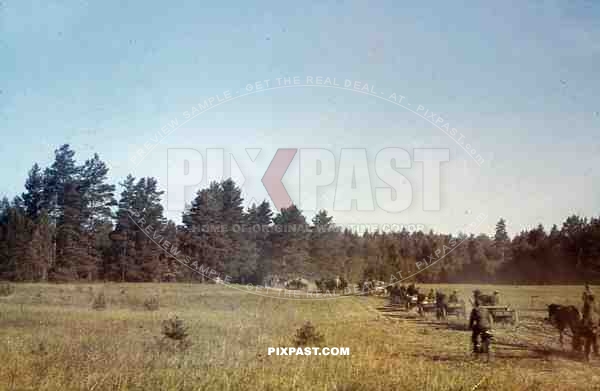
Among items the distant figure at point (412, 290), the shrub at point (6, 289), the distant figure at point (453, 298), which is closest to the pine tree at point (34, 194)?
the shrub at point (6, 289)

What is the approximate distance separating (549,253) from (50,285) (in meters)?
14.3

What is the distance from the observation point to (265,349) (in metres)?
10.4

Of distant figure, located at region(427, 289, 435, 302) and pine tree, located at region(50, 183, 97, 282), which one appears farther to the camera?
pine tree, located at region(50, 183, 97, 282)

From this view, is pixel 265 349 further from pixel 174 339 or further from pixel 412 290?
pixel 412 290

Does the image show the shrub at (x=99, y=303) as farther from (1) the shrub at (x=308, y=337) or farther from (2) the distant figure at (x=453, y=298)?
(2) the distant figure at (x=453, y=298)

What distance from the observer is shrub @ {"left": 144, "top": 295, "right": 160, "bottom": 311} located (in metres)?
13.2

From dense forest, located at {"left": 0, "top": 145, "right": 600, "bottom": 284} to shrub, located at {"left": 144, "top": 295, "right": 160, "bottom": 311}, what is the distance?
68 cm

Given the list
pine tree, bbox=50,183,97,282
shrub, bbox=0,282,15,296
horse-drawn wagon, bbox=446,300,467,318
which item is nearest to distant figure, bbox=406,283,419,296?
horse-drawn wagon, bbox=446,300,467,318

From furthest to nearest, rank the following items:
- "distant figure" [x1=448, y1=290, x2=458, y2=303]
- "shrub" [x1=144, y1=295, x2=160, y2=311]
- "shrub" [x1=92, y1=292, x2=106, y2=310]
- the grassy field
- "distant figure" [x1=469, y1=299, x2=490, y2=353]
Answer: "shrub" [x1=92, y1=292, x2=106, y2=310], "distant figure" [x1=448, y1=290, x2=458, y2=303], "shrub" [x1=144, y1=295, x2=160, y2=311], "distant figure" [x1=469, y1=299, x2=490, y2=353], the grassy field

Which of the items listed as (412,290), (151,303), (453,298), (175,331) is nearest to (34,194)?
(151,303)

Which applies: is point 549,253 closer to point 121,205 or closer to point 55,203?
point 121,205

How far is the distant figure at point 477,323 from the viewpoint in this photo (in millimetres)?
10398

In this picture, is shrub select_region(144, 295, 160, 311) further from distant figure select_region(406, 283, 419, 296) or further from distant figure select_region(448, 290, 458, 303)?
distant figure select_region(448, 290, 458, 303)

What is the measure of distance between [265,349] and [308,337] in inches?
35.9
